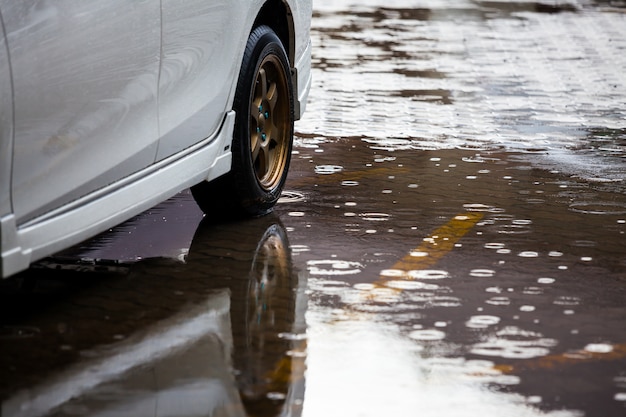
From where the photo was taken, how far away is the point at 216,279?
18.5 ft

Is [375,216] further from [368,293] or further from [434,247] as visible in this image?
[368,293]

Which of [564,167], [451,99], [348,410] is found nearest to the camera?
[348,410]

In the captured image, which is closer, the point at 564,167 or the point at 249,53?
the point at 249,53

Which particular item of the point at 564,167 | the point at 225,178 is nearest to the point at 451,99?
the point at 564,167

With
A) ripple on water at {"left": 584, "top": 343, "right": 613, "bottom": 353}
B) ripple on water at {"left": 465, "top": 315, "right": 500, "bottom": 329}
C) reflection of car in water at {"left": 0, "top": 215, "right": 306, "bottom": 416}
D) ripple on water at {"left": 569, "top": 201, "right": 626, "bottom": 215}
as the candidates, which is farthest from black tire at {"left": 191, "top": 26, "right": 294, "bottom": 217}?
ripple on water at {"left": 584, "top": 343, "right": 613, "bottom": 353}

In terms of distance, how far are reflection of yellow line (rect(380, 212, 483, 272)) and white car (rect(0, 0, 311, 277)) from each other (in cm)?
88

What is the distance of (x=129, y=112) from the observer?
5.18 meters

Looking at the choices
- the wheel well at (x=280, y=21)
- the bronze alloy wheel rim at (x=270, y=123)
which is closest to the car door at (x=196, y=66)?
the bronze alloy wheel rim at (x=270, y=123)

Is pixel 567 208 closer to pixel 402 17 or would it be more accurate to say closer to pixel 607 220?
pixel 607 220

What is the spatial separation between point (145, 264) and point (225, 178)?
0.75 meters

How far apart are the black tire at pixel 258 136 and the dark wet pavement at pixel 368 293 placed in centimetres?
14

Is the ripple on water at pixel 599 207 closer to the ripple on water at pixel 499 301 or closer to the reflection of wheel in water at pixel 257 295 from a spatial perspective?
the reflection of wheel in water at pixel 257 295

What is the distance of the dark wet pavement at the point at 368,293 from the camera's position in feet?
14.2

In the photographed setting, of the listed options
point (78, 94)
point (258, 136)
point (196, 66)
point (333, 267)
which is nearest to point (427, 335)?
point (333, 267)
